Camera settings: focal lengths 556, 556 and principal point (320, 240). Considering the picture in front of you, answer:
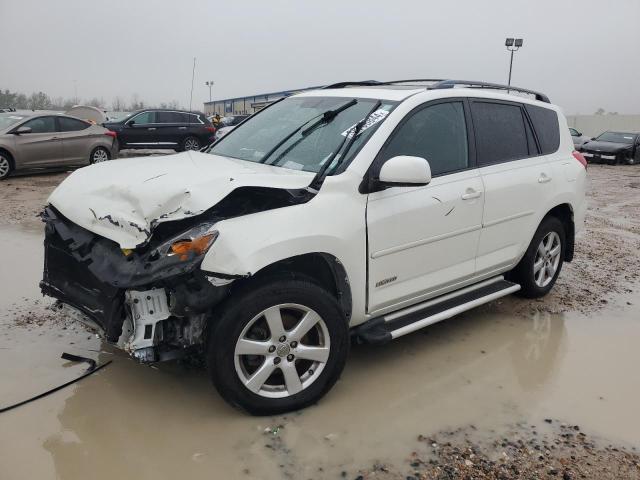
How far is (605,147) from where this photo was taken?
20.9 meters

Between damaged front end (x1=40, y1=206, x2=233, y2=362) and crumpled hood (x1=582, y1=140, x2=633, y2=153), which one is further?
crumpled hood (x1=582, y1=140, x2=633, y2=153)

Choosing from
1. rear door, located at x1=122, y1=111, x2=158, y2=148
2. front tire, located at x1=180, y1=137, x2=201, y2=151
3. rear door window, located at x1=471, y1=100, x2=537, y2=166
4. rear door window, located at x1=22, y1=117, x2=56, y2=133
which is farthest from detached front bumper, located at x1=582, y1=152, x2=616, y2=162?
rear door window, located at x1=471, y1=100, x2=537, y2=166

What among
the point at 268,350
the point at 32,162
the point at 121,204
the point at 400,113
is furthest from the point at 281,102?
the point at 32,162

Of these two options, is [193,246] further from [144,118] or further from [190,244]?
[144,118]

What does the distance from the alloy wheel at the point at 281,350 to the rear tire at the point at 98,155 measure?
11.4m

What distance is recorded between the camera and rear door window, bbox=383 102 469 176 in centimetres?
359

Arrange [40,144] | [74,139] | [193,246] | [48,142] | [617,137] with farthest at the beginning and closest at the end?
[617,137] < [74,139] < [48,142] < [40,144] < [193,246]

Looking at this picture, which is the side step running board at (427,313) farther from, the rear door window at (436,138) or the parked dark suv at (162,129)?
the parked dark suv at (162,129)

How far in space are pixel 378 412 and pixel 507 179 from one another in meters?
2.07

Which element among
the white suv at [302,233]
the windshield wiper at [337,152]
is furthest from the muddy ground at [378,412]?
the windshield wiper at [337,152]

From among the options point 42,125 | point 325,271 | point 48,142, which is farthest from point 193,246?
point 42,125

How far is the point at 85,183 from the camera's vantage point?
3436 millimetres

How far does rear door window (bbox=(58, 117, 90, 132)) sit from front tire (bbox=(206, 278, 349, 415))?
1142 cm

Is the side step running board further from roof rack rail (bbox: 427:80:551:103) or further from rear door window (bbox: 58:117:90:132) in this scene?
rear door window (bbox: 58:117:90:132)
